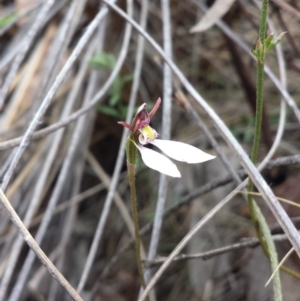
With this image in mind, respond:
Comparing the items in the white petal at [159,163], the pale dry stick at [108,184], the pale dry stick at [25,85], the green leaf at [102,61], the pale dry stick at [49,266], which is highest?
the pale dry stick at [25,85]

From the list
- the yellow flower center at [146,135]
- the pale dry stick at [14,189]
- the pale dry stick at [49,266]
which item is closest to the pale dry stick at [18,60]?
the pale dry stick at [14,189]

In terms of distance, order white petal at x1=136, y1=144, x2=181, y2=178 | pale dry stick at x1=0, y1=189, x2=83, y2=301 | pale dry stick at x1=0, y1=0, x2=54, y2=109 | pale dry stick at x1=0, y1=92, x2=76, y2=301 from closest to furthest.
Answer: white petal at x1=136, y1=144, x2=181, y2=178
pale dry stick at x1=0, y1=189, x2=83, y2=301
pale dry stick at x1=0, y1=92, x2=76, y2=301
pale dry stick at x1=0, y1=0, x2=54, y2=109

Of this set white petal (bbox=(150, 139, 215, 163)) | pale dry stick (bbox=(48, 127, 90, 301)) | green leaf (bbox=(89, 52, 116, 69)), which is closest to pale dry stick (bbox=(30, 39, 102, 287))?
pale dry stick (bbox=(48, 127, 90, 301))

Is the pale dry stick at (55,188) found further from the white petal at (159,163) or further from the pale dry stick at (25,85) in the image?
the white petal at (159,163)

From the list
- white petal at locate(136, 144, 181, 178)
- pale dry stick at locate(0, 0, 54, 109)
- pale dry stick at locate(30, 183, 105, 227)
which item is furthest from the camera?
pale dry stick at locate(30, 183, 105, 227)

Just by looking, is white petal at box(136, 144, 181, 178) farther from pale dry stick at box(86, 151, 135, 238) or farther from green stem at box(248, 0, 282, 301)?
pale dry stick at box(86, 151, 135, 238)

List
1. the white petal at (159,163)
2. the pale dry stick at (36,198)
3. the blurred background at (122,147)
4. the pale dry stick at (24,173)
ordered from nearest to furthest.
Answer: the white petal at (159,163)
the pale dry stick at (36,198)
the blurred background at (122,147)
the pale dry stick at (24,173)

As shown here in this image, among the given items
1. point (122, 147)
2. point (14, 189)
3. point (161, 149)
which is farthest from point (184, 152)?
point (14, 189)
